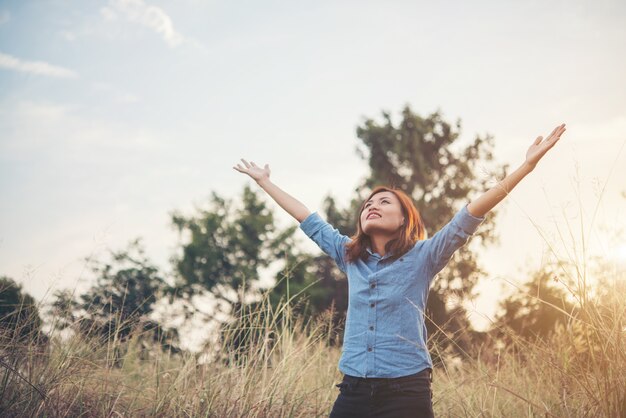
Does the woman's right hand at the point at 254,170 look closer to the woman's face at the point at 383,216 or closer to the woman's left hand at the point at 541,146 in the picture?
the woman's face at the point at 383,216

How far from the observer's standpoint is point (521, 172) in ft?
6.78

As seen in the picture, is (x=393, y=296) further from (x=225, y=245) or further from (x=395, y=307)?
(x=225, y=245)

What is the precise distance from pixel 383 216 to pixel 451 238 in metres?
0.48

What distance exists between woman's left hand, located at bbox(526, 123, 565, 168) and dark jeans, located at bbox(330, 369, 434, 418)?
1029 mm

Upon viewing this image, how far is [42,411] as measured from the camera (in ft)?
8.54

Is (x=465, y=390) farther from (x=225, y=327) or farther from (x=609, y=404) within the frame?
(x=609, y=404)

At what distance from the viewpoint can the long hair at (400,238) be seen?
249cm

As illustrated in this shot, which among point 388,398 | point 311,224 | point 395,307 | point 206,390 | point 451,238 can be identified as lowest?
point 206,390

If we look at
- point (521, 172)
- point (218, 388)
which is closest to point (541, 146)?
point (521, 172)

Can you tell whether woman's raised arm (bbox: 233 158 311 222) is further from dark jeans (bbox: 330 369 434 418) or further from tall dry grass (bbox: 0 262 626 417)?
dark jeans (bbox: 330 369 434 418)

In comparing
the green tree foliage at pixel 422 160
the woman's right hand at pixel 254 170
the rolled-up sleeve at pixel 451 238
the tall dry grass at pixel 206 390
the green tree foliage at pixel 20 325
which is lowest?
the tall dry grass at pixel 206 390

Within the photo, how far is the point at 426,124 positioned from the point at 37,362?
18484 mm

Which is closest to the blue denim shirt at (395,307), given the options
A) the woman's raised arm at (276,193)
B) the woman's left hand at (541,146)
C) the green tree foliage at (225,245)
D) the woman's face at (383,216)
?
the woman's face at (383,216)

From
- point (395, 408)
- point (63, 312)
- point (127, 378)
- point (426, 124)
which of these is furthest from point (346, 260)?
point (426, 124)
